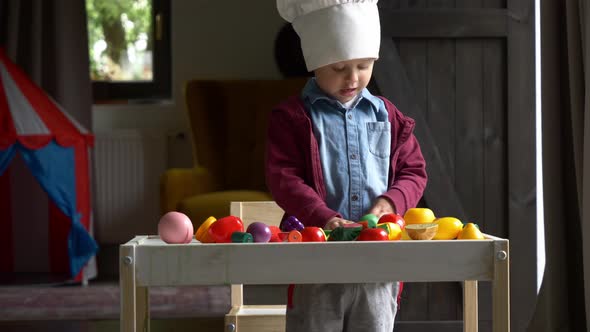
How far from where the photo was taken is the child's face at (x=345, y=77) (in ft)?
5.57

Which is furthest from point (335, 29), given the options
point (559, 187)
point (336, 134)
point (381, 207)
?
point (559, 187)

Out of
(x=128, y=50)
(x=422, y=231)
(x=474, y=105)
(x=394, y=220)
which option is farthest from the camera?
(x=128, y=50)

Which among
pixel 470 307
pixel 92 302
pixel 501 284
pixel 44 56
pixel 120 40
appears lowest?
pixel 92 302

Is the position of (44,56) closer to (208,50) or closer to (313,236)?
(208,50)

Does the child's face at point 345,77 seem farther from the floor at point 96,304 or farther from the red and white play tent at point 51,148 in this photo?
the red and white play tent at point 51,148

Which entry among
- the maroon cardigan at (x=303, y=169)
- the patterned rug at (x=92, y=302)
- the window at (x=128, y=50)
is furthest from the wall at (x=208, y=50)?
the maroon cardigan at (x=303, y=169)

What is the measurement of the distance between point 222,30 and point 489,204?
8.61 ft

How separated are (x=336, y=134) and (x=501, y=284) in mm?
535

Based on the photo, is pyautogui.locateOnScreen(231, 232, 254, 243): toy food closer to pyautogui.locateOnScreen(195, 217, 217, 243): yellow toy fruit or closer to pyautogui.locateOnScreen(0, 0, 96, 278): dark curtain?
pyautogui.locateOnScreen(195, 217, 217, 243): yellow toy fruit

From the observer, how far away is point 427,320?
120 inches

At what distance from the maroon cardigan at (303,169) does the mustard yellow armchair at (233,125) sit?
2785 millimetres

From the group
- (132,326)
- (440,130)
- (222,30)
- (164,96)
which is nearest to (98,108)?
(164,96)

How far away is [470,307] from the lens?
72.9 inches

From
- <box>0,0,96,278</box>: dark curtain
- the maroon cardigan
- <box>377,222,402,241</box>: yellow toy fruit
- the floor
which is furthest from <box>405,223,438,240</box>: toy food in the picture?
<box>0,0,96,278</box>: dark curtain
